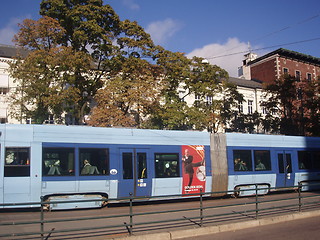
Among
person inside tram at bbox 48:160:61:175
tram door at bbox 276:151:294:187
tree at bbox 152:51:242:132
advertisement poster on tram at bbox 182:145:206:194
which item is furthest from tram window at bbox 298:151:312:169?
person inside tram at bbox 48:160:61:175

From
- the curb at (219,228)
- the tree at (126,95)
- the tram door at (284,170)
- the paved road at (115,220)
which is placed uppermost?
the tree at (126,95)

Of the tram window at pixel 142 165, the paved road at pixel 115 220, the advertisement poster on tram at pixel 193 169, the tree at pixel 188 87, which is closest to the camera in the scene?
the paved road at pixel 115 220

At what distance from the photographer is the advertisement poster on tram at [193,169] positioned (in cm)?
1408

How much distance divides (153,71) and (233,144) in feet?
33.4

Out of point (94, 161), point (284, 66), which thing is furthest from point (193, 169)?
point (284, 66)

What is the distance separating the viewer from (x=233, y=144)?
50.9ft

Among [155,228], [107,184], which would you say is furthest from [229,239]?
[107,184]

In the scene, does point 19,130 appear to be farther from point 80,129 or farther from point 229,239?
point 229,239

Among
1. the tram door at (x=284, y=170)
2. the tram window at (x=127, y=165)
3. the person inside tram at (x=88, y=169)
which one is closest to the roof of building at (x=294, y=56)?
the tram door at (x=284, y=170)

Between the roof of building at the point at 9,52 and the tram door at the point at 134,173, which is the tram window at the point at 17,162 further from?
the roof of building at the point at 9,52

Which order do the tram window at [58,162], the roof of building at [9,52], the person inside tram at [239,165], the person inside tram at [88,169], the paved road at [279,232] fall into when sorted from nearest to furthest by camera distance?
1. the paved road at [279,232]
2. the tram window at [58,162]
3. the person inside tram at [88,169]
4. the person inside tram at [239,165]
5. the roof of building at [9,52]

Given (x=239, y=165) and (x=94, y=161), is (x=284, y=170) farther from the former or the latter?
(x=94, y=161)

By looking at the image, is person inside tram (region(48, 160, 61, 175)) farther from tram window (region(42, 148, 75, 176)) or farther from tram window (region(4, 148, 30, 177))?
tram window (region(4, 148, 30, 177))

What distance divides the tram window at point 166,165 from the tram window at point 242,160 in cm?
322
